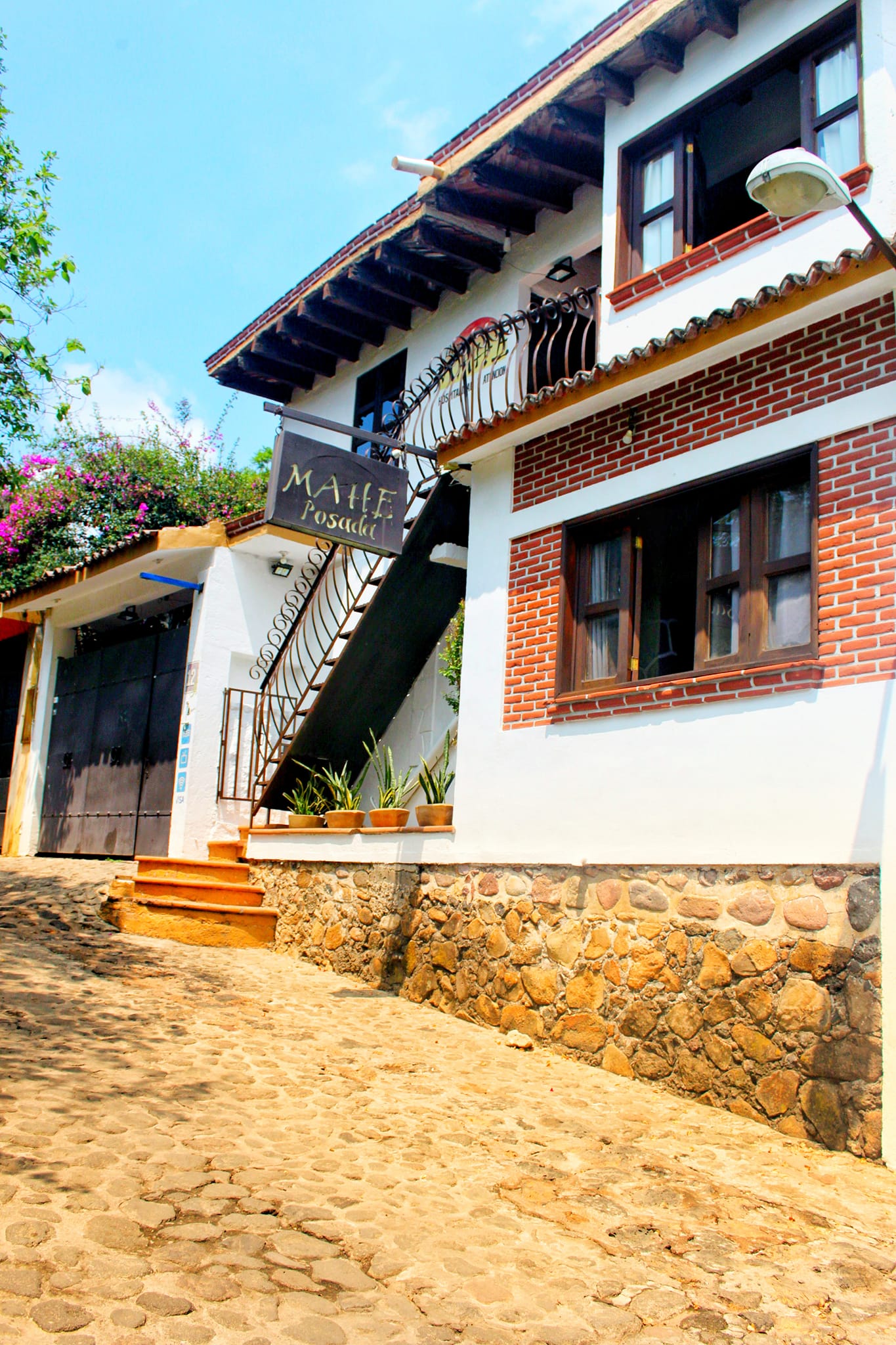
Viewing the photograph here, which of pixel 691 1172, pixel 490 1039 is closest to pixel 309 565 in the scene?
pixel 490 1039

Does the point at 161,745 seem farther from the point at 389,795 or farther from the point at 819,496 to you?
the point at 819,496

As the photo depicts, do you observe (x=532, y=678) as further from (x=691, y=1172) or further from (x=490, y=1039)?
(x=691, y=1172)

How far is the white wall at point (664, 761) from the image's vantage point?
5445mm

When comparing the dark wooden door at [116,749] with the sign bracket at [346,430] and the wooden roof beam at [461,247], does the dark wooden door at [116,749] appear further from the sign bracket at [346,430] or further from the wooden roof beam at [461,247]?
the wooden roof beam at [461,247]

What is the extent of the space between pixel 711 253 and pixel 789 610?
289cm

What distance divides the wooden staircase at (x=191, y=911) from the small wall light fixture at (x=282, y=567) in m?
3.64

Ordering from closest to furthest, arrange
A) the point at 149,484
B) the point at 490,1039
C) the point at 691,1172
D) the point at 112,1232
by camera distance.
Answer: the point at 112,1232 < the point at 691,1172 < the point at 490,1039 < the point at 149,484

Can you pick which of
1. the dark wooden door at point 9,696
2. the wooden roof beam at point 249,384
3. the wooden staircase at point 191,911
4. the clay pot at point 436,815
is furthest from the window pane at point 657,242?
the dark wooden door at point 9,696

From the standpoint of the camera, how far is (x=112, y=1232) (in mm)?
3445

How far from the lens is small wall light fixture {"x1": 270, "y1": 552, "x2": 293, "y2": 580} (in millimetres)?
11570

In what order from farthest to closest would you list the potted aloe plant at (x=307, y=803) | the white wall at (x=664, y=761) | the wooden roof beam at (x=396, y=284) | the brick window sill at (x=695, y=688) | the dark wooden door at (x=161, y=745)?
1. the dark wooden door at (x=161, y=745)
2. the wooden roof beam at (x=396, y=284)
3. the potted aloe plant at (x=307, y=803)
4. the brick window sill at (x=695, y=688)
5. the white wall at (x=664, y=761)

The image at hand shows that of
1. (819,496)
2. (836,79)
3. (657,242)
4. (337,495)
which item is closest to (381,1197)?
(819,496)

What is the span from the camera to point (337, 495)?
792cm

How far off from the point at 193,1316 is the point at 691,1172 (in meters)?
2.46
